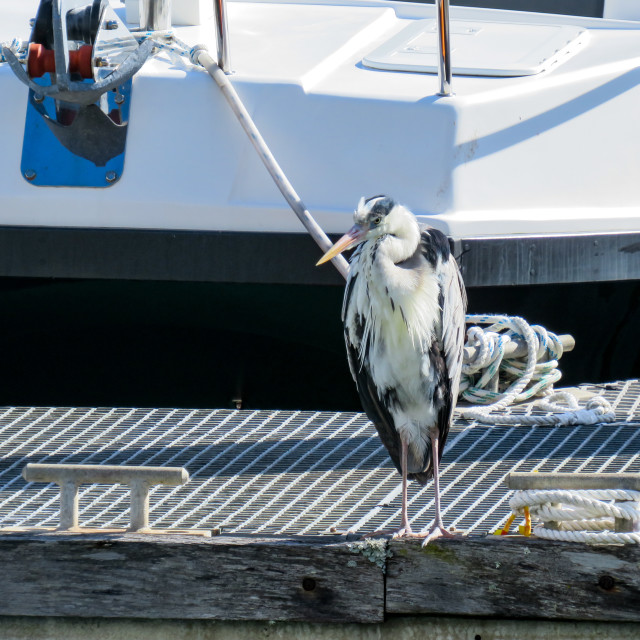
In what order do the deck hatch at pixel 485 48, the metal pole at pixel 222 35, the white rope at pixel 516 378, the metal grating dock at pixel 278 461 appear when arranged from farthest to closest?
the deck hatch at pixel 485 48, the metal pole at pixel 222 35, the white rope at pixel 516 378, the metal grating dock at pixel 278 461

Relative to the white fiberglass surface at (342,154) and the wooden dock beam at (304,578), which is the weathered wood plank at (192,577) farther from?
the white fiberglass surface at (342,154)

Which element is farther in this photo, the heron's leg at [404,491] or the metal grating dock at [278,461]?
the metal grating dock at [278,461]

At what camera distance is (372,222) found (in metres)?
2.75

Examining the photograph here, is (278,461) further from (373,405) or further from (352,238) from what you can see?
(352,238)

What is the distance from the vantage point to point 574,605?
101 inches

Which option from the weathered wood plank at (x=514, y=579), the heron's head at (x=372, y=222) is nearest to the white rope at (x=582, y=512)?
the weathered wood plank at (x=514, y=579)

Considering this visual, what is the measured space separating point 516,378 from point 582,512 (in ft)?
4.92

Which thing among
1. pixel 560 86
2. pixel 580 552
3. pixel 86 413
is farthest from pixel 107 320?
pixel 580 552

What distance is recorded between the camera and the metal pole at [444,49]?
366cm

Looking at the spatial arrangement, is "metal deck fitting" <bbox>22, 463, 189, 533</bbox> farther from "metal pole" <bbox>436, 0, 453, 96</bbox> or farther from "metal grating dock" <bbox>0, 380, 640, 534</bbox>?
"metal pole" <bbox>436, 0, 453, 96</bbox>

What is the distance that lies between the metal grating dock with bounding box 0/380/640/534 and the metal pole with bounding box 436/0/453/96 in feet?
3.52

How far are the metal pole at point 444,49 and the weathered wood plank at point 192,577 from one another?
5.79 feet

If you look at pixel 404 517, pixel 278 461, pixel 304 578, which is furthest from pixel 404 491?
pixel 278 461

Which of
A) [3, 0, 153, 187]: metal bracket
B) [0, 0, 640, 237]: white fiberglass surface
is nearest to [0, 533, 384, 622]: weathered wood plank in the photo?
[0, 0, 640, 237]: white fiberglass surface
